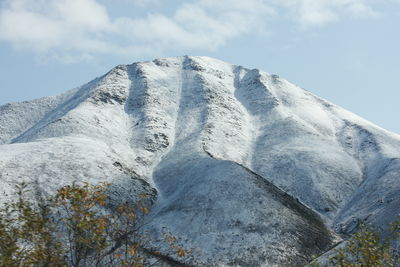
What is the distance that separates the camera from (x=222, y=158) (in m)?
67.1

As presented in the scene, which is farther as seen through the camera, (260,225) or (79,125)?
(79,125)

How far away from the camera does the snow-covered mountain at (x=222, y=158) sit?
4103 cm

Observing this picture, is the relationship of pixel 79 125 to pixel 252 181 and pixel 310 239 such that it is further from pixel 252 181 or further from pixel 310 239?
pixel 310 239

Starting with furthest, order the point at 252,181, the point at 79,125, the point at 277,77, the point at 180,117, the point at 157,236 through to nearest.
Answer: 1. the point at 277,77
2. the point at 180,117
3. the point at 79,125
4. the point at 252,181
5. the point at 157,236

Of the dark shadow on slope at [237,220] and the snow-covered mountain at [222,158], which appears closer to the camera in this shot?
the dark shadow on slope at [237,220]

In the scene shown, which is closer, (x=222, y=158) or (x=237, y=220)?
(x=237, y=220)

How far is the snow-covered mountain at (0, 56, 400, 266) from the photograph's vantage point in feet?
135

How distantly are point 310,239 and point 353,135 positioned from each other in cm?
5148

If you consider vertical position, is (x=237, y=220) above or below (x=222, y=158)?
below

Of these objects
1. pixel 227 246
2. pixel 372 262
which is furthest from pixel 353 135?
pixel 372 262

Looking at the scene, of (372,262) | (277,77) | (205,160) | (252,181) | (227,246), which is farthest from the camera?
(277,77)

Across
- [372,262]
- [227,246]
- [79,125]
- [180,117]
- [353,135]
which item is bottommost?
[372,262]

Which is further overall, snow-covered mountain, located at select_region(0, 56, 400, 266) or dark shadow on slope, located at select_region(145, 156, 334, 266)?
snow-covered mountain, located at select_region(0, 56, 400, 266)

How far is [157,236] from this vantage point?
133 feet
